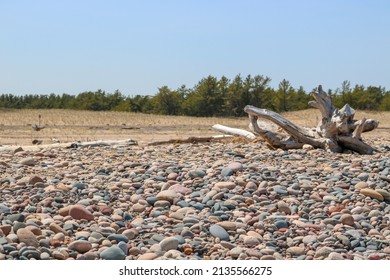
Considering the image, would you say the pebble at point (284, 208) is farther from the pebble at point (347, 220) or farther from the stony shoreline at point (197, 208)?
the pebble at point (347, 220)

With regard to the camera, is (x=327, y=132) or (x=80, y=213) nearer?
(x=80, y=213)

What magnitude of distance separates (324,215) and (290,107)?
34.8 meters

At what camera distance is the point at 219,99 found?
1511 inches

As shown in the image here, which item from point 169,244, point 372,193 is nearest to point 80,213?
point 169,244

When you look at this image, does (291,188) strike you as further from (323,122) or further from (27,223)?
(323,122)

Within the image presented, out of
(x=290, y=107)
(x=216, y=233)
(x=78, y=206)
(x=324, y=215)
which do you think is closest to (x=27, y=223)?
(x=78, y=206)

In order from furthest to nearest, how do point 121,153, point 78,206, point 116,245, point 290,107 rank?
point 290,107, point 121,153, point 78,206, point 116,245

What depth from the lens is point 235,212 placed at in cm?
617

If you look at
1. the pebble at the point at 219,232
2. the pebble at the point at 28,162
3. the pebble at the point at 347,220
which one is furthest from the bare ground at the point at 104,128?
the pebble at the point at 219,232

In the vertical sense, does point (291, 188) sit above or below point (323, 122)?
below

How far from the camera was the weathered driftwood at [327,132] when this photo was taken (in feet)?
34.4

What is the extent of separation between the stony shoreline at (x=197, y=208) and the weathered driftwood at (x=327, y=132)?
125 centimetres

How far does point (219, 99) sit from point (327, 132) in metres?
27.9

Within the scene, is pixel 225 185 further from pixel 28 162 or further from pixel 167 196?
pixel 28 162
